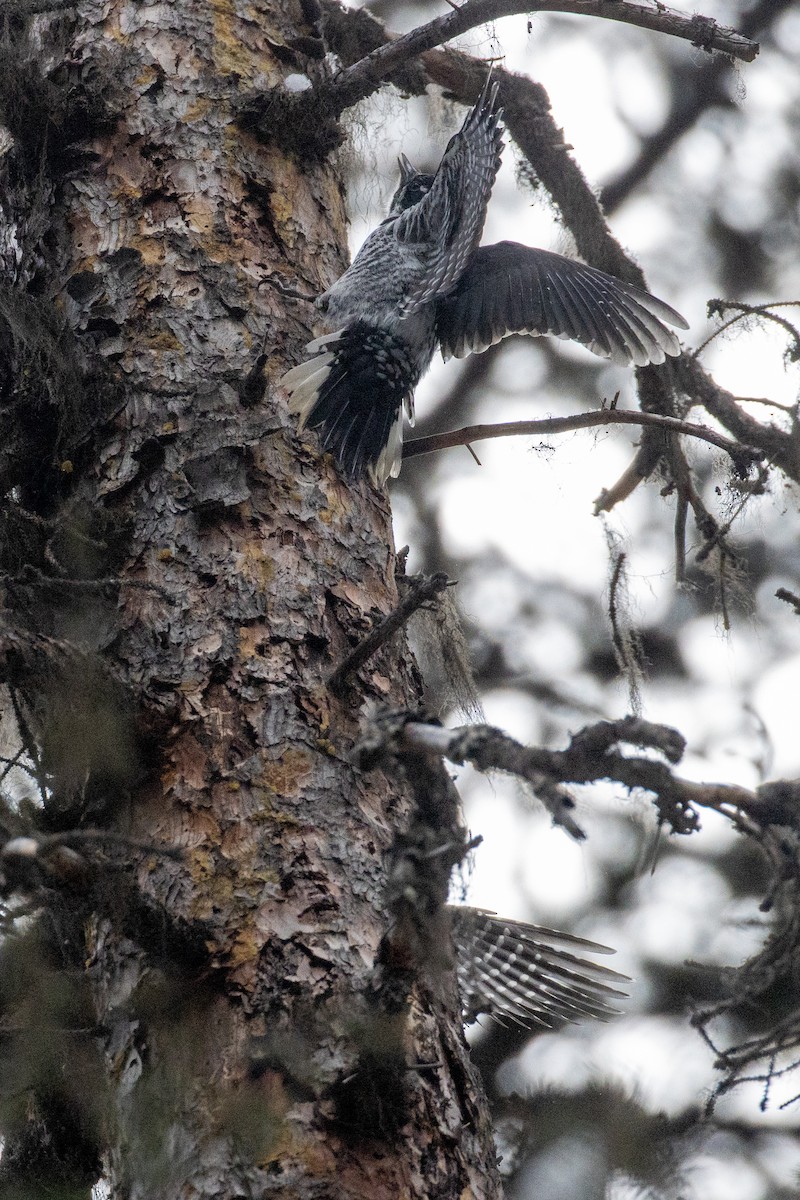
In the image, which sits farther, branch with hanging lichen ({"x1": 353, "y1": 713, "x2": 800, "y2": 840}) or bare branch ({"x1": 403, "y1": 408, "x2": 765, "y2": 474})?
bare branch ({"x1": 403, "y1": 408, "x2": 765, "y2": 474})

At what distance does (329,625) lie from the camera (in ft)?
6.32

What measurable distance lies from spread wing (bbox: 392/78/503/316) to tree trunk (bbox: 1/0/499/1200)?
1.36 feet

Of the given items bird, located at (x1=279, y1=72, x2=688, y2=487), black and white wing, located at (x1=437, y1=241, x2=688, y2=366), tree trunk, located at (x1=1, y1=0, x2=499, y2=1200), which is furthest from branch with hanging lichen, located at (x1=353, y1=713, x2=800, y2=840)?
black and white wing, located at (x1=437, y1=241, x2=688, y2=366)

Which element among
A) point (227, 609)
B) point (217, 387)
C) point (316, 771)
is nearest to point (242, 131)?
point (217, 387)

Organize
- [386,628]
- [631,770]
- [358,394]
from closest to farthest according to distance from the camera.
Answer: [631,770] → [386,628] → [358,394]

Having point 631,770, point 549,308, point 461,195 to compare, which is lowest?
point 631,770

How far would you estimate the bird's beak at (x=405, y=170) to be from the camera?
11.0 ft

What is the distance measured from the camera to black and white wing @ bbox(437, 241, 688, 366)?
279 cm

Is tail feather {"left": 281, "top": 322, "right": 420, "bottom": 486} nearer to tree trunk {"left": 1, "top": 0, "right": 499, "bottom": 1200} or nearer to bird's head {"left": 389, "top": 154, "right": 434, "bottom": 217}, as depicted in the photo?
tree trunk {"left": 1, "top": 0, "right": 499, "bottom": 1200}

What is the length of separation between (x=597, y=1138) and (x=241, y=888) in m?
0.83

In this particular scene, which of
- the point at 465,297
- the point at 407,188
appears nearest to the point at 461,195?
the point at 465,297

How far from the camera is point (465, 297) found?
115 inches

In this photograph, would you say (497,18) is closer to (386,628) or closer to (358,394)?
(358,394)

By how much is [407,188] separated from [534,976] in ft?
6.84
